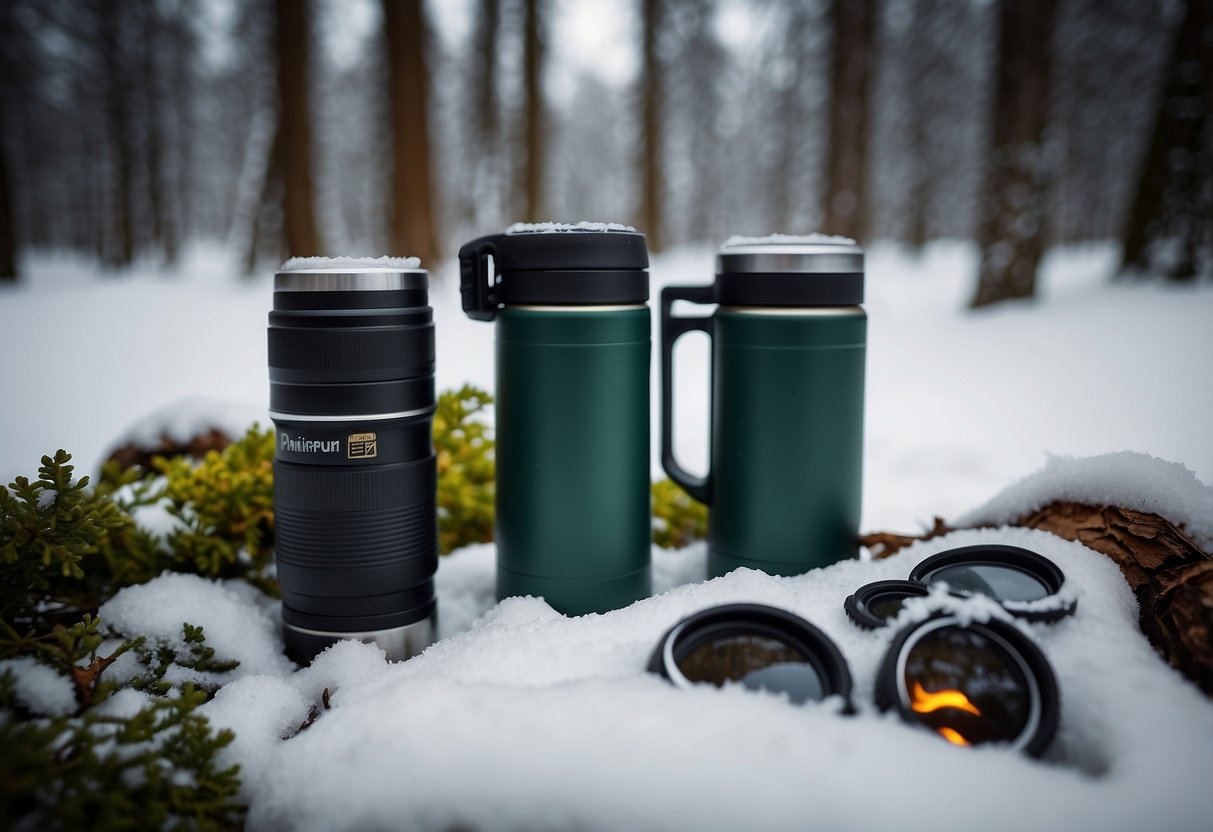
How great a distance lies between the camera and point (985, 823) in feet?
3.08

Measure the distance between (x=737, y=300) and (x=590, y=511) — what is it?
58 centimetres

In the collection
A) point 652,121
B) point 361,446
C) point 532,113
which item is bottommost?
point 361,446

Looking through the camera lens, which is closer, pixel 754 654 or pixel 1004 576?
pixel 754 654

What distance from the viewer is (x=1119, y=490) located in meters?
1.62

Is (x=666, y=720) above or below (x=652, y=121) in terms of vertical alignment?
below

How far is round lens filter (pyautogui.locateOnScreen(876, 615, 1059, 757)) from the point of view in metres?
1.14

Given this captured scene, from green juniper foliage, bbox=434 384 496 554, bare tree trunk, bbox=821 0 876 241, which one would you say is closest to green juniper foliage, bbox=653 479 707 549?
green juniper foliage, bbox=434 384 496 554

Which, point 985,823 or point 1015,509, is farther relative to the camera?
point 1015,509

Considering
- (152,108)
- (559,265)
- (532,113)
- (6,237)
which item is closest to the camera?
(559,265)

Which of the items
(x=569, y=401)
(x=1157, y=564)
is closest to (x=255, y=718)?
(x=569, y=401)

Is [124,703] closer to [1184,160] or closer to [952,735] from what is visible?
[952,735]

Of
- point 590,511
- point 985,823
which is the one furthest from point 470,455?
point 985,823

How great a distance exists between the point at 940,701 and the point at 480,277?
1183mm

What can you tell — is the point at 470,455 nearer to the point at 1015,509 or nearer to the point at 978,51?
the point at 1015,509
